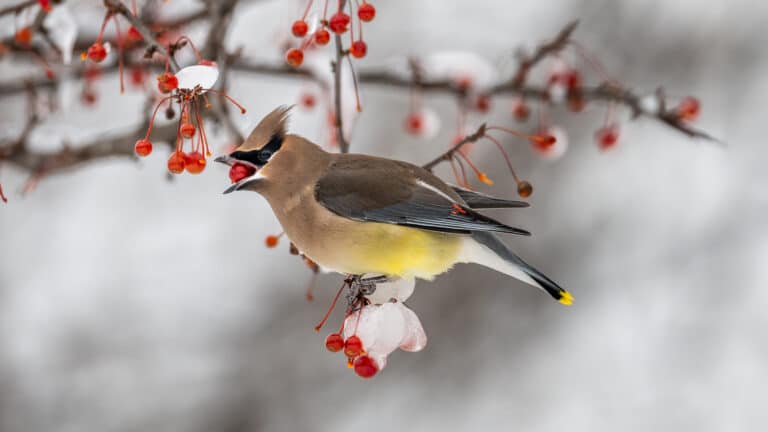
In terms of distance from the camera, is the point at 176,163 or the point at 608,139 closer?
the point at 176,163

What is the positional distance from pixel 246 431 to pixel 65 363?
142 centimetres

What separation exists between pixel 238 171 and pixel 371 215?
398 mm

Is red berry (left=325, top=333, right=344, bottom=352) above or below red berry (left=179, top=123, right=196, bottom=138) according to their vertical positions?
below

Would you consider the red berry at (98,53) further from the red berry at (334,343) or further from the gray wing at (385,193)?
the red berry at (334,343)

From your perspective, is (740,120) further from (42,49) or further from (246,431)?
(42,49)

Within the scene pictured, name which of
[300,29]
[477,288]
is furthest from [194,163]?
[477,288]

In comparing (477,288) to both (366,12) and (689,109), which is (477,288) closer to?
(689,109)

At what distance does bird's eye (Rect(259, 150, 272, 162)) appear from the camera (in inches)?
88.4

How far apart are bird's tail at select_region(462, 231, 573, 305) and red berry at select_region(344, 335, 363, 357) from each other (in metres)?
0.52

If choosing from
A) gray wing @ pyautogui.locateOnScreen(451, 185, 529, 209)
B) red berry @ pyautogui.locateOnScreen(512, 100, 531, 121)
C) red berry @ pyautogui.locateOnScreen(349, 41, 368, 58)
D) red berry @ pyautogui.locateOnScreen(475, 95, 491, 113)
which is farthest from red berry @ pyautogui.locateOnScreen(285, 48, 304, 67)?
red berry @ pyautogui.locateOnScreen(512, 100, 531, 121)

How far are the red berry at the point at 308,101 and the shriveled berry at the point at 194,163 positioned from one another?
1768 millimetres

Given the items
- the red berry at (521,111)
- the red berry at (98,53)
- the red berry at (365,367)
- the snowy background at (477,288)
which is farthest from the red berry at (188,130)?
the snowy background at (477,288)

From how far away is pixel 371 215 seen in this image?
2.40 meters

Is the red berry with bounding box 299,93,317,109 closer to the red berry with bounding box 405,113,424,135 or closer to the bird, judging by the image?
the red berry with bounding box 405,113,424,135
